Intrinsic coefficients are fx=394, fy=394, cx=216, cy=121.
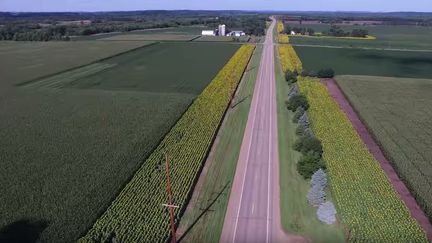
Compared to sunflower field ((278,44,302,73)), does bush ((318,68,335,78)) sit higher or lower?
lower

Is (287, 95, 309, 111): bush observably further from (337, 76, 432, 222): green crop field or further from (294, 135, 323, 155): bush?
(294, 135, 323, 155): bush

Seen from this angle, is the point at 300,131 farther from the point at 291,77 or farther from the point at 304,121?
the point at 291,77

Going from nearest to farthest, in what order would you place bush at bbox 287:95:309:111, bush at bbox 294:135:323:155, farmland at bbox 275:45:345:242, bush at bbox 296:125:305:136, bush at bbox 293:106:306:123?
farmland at bbox 275:45:345:242 < bush at bbox 294:135:323:155 < bush at bbox 296:125:305:136 < bush at bbox 293:106:306:123 < bush at bbox 287:95:309:111

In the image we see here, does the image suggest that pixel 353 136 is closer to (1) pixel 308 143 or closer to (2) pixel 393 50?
(1) pixel 308 143

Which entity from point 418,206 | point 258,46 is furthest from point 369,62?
point 418,206

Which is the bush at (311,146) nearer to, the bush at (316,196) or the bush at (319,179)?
the bush at (319,179)

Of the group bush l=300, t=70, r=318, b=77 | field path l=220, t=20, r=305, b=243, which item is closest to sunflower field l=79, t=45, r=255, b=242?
A: field path l=220, t=20, r=305, b=243
